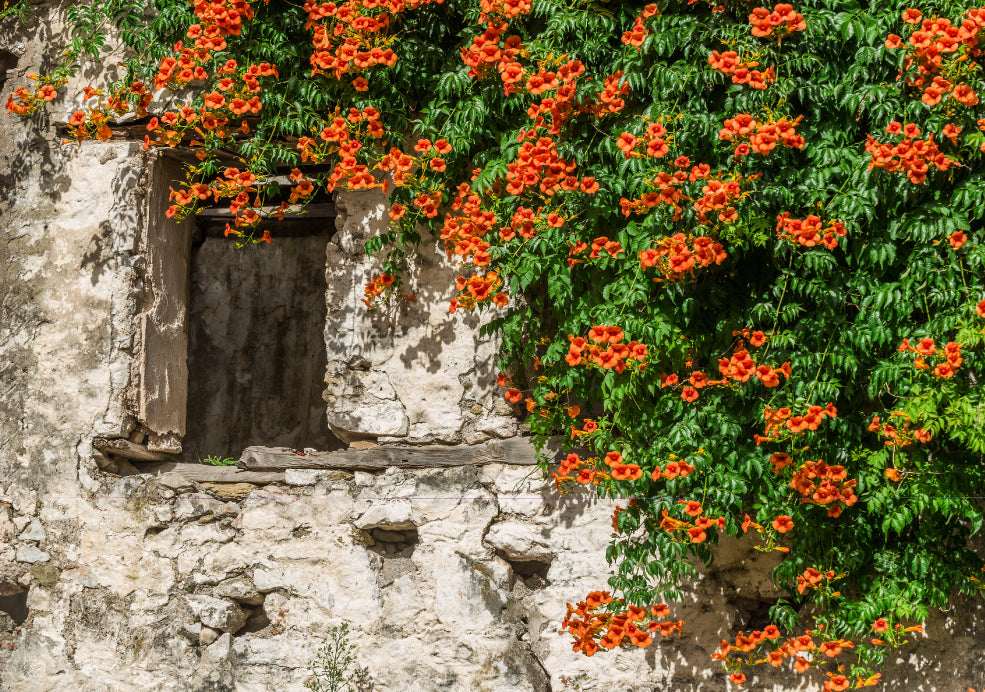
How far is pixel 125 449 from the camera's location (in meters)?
4.21

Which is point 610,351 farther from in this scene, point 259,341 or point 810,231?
point 259,341

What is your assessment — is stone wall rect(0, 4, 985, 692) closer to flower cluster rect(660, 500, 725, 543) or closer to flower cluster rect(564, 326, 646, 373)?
flower cluster rect(660, 500, 725, 543)

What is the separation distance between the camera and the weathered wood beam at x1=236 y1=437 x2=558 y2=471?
392cm

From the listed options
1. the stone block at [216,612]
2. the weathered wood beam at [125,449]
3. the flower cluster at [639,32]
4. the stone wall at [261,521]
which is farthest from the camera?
the weathered wood beam at [125,449]

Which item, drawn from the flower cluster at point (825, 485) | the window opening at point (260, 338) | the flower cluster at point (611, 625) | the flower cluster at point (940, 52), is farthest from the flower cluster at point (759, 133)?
the window opening at point (260, 338)

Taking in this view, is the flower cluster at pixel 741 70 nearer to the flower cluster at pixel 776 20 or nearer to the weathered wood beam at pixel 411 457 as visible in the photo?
the flower cluster at pixel 776 20

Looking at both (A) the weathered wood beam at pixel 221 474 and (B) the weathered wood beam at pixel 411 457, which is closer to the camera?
(B) the weathered wood beam at pixel 411 457

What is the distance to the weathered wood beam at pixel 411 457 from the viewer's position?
154 inches

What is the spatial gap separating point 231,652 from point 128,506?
789 mm

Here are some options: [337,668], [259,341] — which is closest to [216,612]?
[337,668]

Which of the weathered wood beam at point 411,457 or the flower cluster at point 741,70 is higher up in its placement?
the flower cluster at point 741,70

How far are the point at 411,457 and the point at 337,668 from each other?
36.7 inches

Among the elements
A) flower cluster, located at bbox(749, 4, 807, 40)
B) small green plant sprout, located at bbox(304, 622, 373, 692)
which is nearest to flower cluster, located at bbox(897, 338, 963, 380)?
flower cluster, located at bbox(749, 4, 807, 40)

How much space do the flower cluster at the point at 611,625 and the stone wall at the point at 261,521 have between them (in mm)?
331
